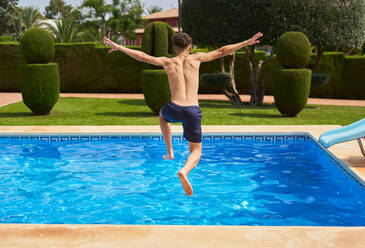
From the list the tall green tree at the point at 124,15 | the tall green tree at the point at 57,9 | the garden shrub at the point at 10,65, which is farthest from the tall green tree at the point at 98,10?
the tall green tree at the point at 57,9

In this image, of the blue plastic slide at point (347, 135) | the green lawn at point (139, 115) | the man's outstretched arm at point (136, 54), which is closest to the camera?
the man's outstretched arm at point (136, 54)

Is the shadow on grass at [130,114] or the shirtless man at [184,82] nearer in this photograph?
the shirtless man at [184,82]

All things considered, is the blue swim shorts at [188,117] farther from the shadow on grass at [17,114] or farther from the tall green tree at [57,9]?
the tall green tree at [57,9]

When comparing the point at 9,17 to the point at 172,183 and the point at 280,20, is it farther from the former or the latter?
the point at 172,183

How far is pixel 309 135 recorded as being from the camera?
1098 cm

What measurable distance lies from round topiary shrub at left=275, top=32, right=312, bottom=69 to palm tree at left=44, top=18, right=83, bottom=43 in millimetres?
33758

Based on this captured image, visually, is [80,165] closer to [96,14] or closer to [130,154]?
[130,154]

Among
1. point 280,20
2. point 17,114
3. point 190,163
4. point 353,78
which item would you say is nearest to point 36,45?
point 17,114

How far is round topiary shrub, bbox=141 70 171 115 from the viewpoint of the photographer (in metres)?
14.6

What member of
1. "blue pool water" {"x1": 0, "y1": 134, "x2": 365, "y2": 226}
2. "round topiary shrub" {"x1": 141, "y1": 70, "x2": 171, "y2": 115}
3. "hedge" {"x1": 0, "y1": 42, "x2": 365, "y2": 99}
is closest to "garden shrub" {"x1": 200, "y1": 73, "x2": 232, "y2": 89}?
"hedge" {"x1": 0, "y1": 42, "x2": 365, "y2": 99}

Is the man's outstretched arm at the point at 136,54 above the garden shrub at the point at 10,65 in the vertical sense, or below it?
above

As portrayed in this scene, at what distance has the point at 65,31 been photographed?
45469mm

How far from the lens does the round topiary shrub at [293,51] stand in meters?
14.9

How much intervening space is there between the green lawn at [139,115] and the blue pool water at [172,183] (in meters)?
2.85
